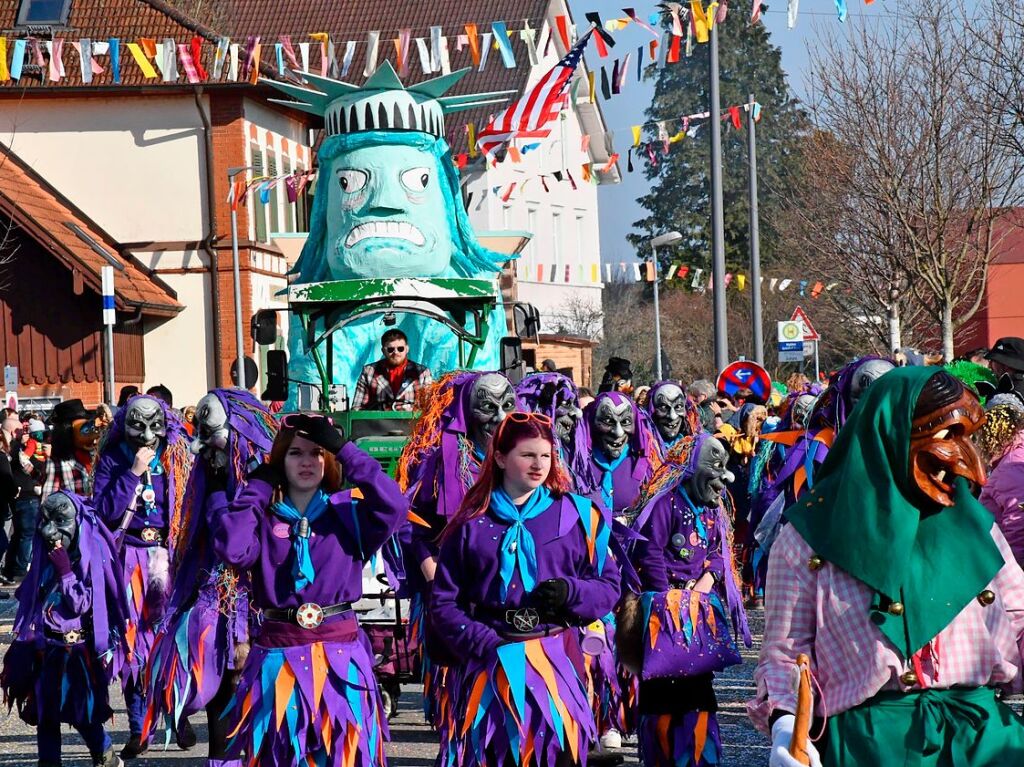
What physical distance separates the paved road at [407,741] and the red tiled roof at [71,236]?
22.9m

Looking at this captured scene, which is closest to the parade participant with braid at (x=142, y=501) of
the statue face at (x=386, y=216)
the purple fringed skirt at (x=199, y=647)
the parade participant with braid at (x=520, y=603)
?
the purple fringed skirt at (x=199, y=647)

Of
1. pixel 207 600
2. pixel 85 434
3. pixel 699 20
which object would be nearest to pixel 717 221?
pixel 699 20

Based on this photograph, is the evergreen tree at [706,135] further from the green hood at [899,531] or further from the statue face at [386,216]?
the green hood at [899,531]

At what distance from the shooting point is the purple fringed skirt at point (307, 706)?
20.6 feet

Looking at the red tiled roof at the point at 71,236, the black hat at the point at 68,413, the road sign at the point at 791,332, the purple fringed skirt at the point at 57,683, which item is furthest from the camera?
the red tiled roof at the point at 71,236

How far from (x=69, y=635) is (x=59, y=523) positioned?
557 millimetres

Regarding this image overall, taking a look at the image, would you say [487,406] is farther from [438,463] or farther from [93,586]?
[93,586]

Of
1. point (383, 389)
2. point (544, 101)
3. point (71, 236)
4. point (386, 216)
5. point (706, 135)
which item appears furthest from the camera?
point (706, 135)

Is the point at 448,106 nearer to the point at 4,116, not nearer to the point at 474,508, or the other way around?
the point at 474,508

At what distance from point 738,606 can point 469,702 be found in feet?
7.83

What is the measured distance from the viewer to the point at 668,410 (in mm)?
10648

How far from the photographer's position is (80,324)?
34.7m

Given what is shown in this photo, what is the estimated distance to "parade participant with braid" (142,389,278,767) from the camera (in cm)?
809

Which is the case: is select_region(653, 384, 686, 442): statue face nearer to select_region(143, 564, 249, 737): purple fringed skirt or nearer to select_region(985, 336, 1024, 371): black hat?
select_region(985, 336, 1024, 371): black hat
